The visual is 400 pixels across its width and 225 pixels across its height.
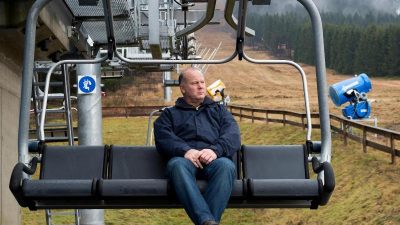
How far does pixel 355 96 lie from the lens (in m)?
18.8

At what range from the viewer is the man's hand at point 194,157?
4.25m

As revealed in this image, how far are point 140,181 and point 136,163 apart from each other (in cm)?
63

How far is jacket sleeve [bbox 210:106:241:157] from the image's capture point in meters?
4.39

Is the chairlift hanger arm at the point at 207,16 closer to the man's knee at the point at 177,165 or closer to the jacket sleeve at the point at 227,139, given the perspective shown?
the jacket sleeve at the point at 227,139

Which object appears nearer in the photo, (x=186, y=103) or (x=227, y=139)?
(x=227, y=139)

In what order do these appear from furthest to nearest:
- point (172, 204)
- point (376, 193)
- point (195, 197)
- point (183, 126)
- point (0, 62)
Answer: point (376, 193) → point (0, 62) → point (183, 126) → point (172, 204) → point (195, 197)

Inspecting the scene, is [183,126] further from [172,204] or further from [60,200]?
[60,200]

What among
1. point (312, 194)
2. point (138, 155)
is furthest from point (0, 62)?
point (312, 194)

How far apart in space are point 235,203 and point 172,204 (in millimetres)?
345

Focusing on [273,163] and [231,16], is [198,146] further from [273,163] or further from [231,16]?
[231,16]

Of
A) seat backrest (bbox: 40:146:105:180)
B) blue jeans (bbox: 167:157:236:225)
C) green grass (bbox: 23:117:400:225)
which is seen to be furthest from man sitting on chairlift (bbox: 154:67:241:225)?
green grass (bbox: 23:117:400:225)

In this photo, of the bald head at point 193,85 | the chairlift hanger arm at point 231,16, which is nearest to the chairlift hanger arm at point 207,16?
the chairlift hanger arm at point 231,16

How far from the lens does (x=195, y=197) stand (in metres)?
3.92

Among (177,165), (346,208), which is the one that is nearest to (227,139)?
(177,165)
